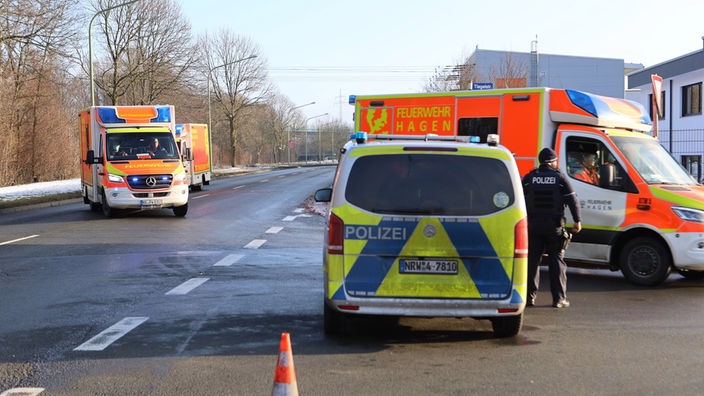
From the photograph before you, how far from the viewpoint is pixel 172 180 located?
18.1 m

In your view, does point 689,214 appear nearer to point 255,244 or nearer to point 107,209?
point 255,244

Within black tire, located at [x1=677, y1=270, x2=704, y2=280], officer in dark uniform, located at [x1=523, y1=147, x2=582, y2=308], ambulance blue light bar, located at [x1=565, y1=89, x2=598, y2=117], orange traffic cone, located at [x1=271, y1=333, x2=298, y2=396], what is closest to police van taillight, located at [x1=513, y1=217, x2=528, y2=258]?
officer in dark uniform, located at [x1=523, y1=147, x2=582, y2=308]

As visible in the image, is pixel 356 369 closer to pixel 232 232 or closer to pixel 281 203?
pixel 232 232

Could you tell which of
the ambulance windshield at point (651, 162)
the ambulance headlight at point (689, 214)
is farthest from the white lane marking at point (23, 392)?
the ambulance windshield at point (651, 162)

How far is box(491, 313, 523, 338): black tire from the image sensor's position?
6363 millimetres

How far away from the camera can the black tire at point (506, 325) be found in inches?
251

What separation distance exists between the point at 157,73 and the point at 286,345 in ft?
154

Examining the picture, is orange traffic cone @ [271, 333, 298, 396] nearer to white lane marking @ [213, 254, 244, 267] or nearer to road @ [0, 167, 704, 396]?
road @ [0, 167, 704, 396]

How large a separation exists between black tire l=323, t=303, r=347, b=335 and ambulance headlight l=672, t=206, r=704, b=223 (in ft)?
16.1

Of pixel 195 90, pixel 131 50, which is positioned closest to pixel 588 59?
pixel 195 90

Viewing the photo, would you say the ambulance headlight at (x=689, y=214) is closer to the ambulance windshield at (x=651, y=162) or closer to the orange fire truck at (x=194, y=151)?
the ambulance windshield at (x=651, y=162)

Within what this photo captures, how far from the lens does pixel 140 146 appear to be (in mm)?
18531

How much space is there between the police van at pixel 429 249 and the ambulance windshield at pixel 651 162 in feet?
13.9

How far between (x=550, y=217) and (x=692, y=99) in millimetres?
26390
